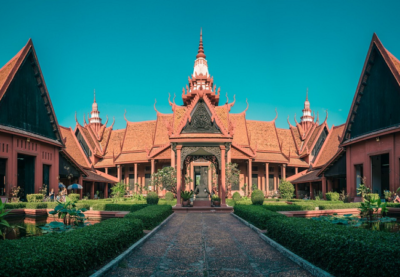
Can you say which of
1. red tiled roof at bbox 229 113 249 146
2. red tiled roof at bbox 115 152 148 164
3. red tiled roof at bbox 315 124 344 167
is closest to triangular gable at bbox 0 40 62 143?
red tiled roof at bbox 115 152 148 164

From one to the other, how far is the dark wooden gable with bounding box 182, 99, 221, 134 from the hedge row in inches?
408

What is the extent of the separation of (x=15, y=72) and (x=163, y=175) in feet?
33.0

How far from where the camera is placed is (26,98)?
19656mm

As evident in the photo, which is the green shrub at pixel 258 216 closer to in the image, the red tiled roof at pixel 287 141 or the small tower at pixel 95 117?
the red tiled roof at pixel 287 141

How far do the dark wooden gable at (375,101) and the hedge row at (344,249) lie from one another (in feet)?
41.8

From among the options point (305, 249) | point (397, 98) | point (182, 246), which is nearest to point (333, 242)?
point (305, 249)

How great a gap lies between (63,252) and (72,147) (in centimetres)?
3195

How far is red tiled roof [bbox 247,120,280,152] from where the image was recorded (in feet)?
117

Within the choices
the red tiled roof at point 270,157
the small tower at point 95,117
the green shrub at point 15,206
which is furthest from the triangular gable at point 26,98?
the small tower at point 95,117

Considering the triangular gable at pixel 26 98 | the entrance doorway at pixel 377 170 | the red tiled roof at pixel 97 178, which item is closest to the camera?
the triangular gable at pixel 26 98

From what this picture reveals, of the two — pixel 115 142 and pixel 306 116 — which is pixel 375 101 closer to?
pixel 115 142

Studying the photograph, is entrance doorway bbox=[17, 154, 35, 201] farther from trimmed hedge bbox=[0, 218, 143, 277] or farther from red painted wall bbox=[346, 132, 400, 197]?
red painted wall bbox=[346, 132, 400, 197]

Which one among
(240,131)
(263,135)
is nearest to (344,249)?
(240,131)

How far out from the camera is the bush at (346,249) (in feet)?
13.5
